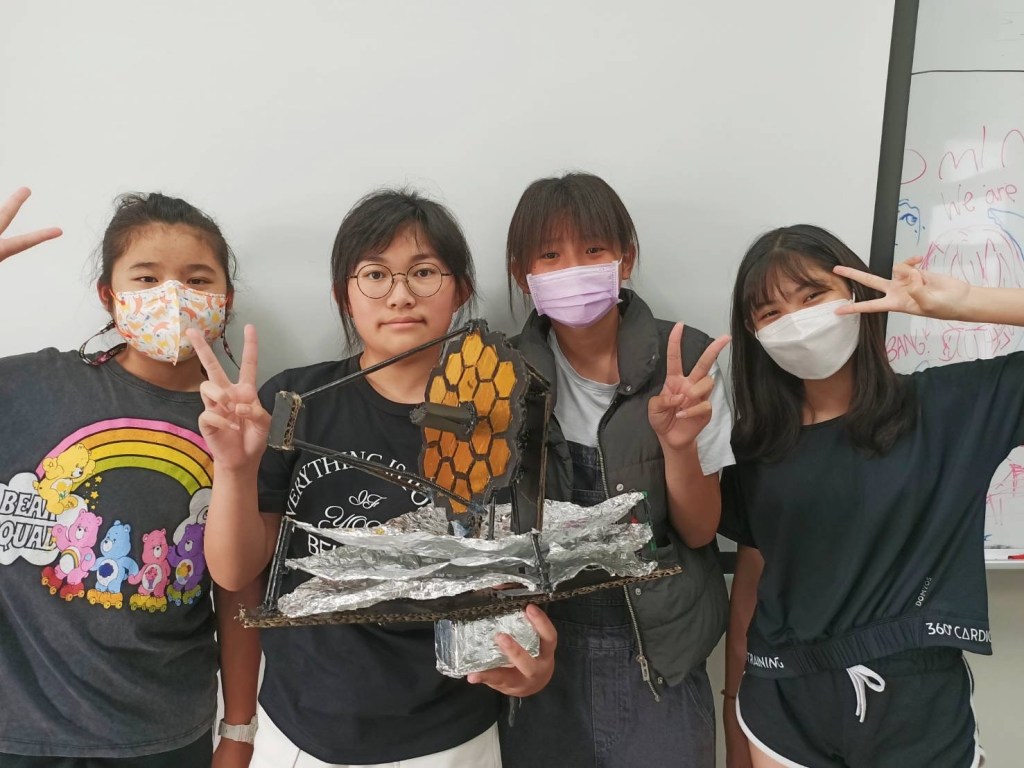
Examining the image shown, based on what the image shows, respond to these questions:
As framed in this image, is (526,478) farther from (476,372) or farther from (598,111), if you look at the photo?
(598,111)

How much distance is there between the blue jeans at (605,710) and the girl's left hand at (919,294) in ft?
2.20

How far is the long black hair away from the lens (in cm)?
109

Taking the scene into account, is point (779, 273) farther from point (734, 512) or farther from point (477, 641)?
point (477, 641)

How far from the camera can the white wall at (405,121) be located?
1.32m

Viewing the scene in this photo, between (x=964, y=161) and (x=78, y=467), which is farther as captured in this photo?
(x=964, y=161)

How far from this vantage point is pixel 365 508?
1065 millimetres

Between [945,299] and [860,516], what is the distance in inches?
15.4

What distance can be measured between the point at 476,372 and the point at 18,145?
1240mm

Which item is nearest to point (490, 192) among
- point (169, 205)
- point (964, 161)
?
point (169, 205)

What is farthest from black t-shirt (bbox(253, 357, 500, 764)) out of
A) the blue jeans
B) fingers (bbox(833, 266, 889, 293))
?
fingers (bbox(833, 266, 889, 293))

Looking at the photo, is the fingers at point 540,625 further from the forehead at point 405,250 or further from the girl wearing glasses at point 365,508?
the forehead at point 405,250

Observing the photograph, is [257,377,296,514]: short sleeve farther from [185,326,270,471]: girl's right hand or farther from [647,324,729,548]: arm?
[647,324,729,548]: arm

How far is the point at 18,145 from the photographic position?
1.32m

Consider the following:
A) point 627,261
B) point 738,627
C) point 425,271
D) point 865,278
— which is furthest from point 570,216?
point 738,627
